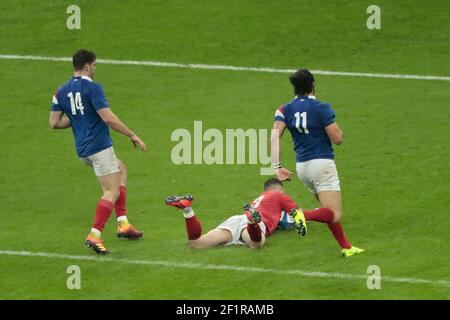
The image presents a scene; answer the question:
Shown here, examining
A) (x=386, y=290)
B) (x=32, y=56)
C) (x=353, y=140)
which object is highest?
(x=32, y=56)

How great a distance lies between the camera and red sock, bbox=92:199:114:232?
1648cm

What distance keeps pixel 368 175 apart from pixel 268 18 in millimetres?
6912

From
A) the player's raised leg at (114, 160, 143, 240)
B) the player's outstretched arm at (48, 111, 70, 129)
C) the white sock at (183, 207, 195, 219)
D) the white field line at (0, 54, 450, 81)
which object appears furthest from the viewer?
the white field line at (0, 54, 450, 81)

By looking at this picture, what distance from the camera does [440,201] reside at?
18375mm

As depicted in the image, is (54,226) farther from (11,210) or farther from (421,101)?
(421,101)

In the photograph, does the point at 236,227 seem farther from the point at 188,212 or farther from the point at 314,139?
the point at 314,139

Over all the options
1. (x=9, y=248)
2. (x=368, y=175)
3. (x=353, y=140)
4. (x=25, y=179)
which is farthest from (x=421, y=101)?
(x=9, y=248)

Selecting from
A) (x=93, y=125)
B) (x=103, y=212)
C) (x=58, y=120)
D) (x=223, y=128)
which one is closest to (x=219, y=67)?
(x=223, y=128)

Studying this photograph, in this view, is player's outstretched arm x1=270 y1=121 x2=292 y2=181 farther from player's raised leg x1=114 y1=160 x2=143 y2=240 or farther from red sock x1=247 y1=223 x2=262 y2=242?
player's raised leg x1=114 y1=160 x2=143 y2=240

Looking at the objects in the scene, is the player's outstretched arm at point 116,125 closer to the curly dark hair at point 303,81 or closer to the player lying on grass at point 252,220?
the player lying on grass at point 252,220

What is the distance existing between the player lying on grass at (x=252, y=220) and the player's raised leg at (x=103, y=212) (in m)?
0.88

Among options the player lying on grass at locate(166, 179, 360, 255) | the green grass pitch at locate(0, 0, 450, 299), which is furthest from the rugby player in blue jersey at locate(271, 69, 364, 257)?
the green grass pitch at locate(0, 0, 450, 299)

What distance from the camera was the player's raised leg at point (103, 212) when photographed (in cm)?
1648

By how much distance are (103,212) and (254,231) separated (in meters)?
1.98
